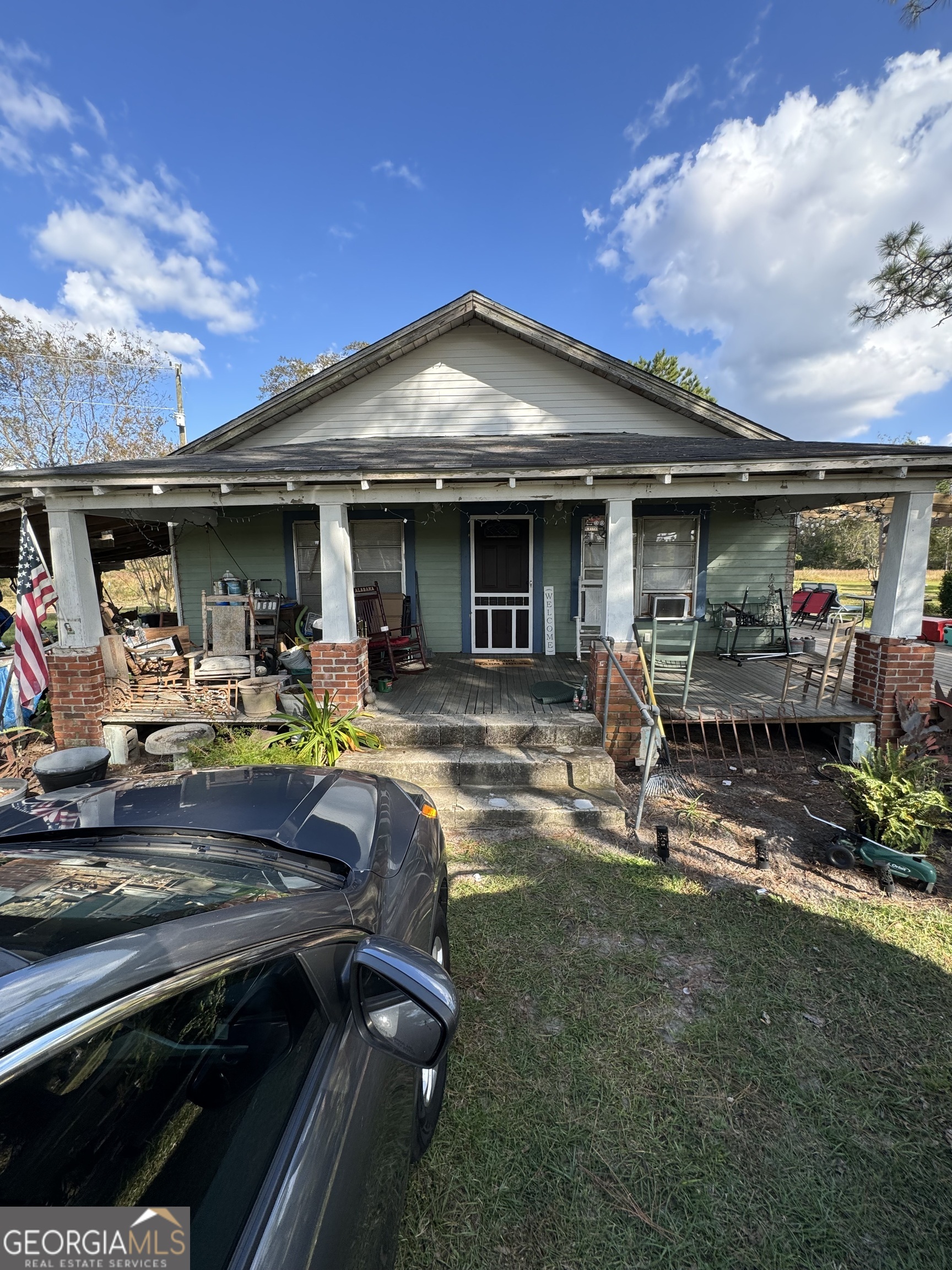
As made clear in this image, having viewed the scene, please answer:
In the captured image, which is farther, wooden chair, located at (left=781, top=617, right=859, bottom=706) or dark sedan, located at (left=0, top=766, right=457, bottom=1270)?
wooden chair, located at (left=781, top=617, right=859, bottom=706)

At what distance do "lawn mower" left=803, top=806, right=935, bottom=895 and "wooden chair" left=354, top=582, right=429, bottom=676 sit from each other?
490 centimetres

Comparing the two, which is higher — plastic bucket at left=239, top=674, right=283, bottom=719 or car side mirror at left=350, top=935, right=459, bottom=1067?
car side mirror at left=350, top=935, right=459, bottom=1067

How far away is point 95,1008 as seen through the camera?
2.65 feet

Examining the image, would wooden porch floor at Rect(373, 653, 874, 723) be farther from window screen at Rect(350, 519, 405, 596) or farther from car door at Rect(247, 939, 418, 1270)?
car door at Rect(247, 939, 418, 1270)

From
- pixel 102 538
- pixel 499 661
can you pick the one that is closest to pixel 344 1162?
pixel 499 661

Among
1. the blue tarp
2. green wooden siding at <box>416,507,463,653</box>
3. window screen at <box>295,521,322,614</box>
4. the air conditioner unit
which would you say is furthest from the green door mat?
the blue tarp

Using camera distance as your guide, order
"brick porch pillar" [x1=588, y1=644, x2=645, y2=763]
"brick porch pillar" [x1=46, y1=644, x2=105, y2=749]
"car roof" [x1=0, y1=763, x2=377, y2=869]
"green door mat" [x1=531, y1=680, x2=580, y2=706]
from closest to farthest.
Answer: "car roof" [x1=0, y1=763, x2=377, y2=869]
"brick porch pillar" [x1=588, y1=644, x2=645, y2=763]
"brick porch pillar" [x1=46, y1=644, x2=105, y2=749]
"green door mat" [x1=531, y1=680, x2=580, y2=706]

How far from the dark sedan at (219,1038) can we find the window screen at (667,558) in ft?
24.3

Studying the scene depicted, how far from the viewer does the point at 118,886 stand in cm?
126

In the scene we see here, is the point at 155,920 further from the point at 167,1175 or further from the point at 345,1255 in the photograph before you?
the point at 345,1255

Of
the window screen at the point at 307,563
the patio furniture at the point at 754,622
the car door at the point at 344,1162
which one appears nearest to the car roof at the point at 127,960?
the car door at the point at 344,1162

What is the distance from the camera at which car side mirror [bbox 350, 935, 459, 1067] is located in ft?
3.99

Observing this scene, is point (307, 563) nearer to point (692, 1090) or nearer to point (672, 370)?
point (692, 1090)

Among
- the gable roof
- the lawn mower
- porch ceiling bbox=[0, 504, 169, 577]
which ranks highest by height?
the gable roof
